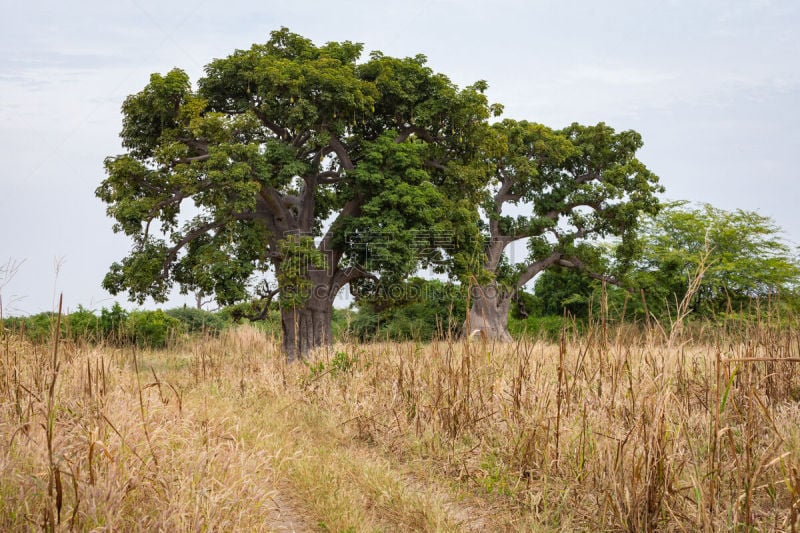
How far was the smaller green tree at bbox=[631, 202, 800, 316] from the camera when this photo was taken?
77.4 ft

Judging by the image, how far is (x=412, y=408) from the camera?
21.7ft

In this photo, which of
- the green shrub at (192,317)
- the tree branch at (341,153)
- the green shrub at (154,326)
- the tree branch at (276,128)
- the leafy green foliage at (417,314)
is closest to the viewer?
the tree branch at (341,153)

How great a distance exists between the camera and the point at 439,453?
5.46 meters

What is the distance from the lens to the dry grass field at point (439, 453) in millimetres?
3465

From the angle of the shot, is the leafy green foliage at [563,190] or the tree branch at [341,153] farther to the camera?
the leafy green foliage at [563,190]

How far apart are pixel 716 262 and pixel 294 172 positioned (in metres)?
19.7

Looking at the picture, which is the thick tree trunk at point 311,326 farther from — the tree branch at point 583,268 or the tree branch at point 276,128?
the tree branch at point 583,268

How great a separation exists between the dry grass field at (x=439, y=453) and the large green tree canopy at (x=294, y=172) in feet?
26.7

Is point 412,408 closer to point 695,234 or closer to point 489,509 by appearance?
point 489,509

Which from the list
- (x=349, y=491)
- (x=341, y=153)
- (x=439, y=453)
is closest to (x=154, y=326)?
(x=341, y=153)

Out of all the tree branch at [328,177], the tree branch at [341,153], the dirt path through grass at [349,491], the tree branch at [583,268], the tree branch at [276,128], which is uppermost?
the tree branch at [276,128]

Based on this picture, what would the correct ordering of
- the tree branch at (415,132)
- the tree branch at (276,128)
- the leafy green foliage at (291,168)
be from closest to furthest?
1. the leafy green foliage at (291,168)
2. the tree branch at (276,128)
3. the tree branch at (415,132)

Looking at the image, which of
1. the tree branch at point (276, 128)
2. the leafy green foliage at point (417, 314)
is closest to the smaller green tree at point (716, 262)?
the leafy green foliage at point (417, 314)

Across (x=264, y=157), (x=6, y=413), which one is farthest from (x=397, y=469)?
(x=264, y=157)
